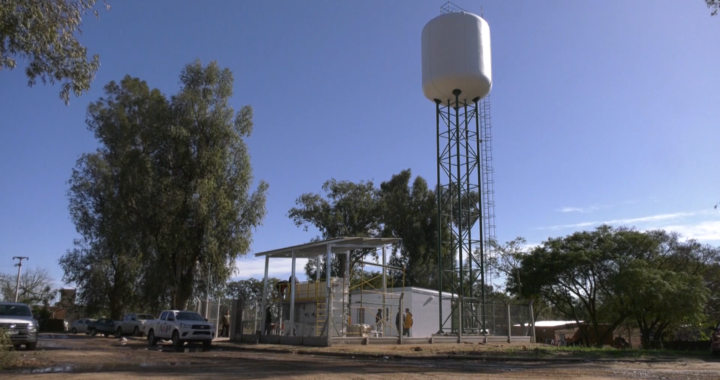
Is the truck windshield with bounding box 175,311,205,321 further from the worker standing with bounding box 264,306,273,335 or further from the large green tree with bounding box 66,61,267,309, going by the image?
the large green tree with bounding box 66,61,267,309

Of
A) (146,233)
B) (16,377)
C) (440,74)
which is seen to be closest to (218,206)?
(146,233)

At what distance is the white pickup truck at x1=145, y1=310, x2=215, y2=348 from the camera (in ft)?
76.9

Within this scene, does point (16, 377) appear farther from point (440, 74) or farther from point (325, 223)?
point (325, 223)

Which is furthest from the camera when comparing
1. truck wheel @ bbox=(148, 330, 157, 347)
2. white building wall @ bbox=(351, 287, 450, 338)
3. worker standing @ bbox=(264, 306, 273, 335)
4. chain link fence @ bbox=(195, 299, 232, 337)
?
chain link fence @ bbox=(195, 299, 232, 337)

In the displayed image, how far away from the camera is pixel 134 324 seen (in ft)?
119

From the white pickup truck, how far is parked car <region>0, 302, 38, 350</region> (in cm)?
572

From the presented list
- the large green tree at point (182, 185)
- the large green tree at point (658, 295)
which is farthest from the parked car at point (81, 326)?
the large green tree at point (658, 295)

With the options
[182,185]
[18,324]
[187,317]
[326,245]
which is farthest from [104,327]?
[326,245]

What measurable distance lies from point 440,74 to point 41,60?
2287cm

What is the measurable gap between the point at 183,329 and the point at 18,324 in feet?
21.6

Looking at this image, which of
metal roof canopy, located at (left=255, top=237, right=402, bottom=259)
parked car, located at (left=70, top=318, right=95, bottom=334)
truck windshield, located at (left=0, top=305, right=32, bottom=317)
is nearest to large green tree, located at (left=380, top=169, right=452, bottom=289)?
metal roof canopy, located at (left=255, top=237, right=402, bottom=259)

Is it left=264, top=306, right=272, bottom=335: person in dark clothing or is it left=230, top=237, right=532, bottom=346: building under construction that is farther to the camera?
left=264, top=306, right=272, bottom=335: person in dark clothing

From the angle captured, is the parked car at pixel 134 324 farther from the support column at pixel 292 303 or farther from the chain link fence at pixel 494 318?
Answer: the chain link fence at pixel 494 318

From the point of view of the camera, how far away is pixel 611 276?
39000mm
